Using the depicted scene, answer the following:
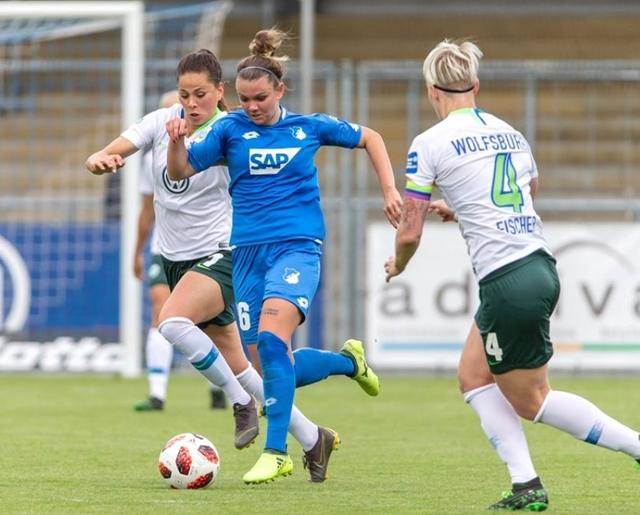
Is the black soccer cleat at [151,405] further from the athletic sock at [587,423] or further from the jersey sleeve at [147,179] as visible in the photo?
the athletic sock at [587,423]

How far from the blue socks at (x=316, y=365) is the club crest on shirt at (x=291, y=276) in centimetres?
37

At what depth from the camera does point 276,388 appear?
6.92 m

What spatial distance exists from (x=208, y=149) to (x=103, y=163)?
51 cm

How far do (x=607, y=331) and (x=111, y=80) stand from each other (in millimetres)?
6489

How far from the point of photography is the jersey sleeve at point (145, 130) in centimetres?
806

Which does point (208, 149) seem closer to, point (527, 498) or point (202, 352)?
point (202, 352)

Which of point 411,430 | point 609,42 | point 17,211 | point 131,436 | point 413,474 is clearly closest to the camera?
point 413,474

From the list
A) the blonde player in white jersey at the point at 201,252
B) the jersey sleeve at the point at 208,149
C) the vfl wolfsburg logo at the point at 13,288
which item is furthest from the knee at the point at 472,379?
the vfl wolfsburg logo at the point at 13,288

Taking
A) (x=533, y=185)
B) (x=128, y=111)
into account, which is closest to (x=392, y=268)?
(x=533, y=185)

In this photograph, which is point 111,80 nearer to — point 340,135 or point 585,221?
point 585,221

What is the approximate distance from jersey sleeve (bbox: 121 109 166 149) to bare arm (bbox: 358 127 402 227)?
133cm

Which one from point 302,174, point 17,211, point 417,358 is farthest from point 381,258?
point 302,174

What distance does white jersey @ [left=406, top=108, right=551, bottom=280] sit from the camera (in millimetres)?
6117

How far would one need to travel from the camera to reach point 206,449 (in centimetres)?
717
